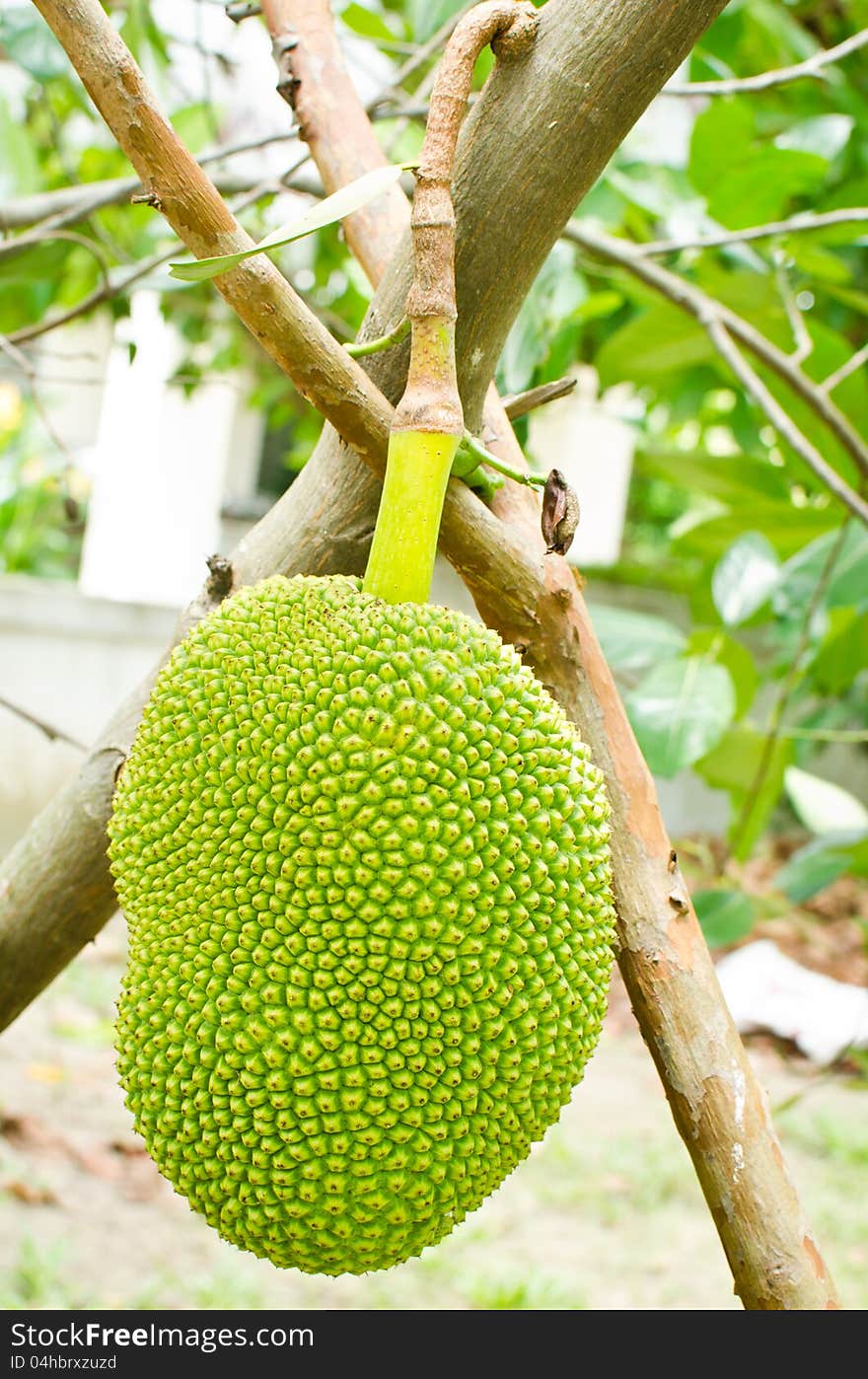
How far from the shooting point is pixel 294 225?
48cm

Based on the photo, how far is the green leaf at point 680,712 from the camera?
1.04 meters

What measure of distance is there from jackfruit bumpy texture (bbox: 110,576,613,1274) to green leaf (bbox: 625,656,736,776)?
0.49 meters

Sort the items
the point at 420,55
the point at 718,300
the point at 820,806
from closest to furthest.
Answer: the point at 420,55
the point at 820,806
the point at 718,300

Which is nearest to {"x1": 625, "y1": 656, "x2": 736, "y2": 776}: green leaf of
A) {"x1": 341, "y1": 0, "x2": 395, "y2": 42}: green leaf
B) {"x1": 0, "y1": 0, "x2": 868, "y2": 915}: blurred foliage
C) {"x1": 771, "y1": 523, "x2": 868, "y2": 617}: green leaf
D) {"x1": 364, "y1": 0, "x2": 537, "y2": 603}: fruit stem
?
{"x1": 0, "y1": 0, "x2": 868, "y2": 915}: blurred foliage

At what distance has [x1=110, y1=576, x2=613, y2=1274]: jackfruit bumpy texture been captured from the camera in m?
0.51

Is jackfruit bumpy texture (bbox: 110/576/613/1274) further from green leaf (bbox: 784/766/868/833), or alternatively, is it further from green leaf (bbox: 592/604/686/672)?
green leaf (bbox: 784/766/868/833)

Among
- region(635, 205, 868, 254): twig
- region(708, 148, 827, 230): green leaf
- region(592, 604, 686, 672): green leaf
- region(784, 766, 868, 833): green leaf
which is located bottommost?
region(784, 766, 868, 833): green leaf

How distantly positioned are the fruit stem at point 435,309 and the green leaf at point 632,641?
72cm

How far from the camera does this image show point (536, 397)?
2.15 ft

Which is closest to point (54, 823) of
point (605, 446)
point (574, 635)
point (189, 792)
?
point (189, 792)

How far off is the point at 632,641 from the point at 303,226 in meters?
0.84

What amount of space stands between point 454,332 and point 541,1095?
0.35m

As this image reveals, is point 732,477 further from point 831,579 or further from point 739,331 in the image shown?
point 739,331

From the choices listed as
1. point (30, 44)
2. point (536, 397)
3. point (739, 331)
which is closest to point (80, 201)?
point (30, 44)
